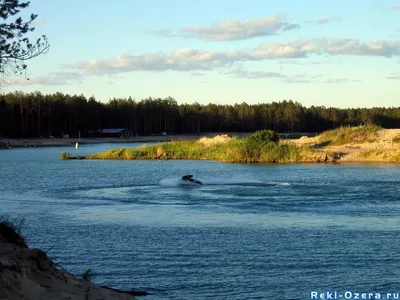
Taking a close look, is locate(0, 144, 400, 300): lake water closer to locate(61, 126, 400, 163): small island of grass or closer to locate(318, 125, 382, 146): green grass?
locate(61, 126, 400, 163): small island of grass

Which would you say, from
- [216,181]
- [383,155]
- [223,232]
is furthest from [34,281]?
[383,155]

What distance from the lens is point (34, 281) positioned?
13250 mm

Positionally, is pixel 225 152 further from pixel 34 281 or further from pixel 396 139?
pixel 34 281

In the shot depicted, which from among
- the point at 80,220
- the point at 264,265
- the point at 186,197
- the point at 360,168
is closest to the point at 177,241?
the point at 264,265

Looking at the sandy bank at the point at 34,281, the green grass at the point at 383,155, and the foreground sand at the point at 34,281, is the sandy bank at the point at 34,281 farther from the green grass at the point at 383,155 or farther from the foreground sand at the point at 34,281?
the green grass at the point at 383,155

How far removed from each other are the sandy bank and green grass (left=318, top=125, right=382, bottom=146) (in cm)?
7341

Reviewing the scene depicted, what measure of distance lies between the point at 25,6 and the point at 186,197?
25224 mm

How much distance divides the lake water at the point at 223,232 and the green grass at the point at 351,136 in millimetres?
30953

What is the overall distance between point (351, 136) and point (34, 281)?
77214mm

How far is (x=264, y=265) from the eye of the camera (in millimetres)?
21484

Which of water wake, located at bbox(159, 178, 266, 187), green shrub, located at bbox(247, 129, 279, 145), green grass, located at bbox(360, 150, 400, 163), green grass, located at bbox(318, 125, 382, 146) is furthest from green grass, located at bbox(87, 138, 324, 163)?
water wake, located at bbox(159, 178, 266, 187)


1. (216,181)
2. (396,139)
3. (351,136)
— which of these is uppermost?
(351,136)

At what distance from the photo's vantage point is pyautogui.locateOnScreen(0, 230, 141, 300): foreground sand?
12.5 meters

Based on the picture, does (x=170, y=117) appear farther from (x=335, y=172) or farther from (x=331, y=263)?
(x=331, y=263)
